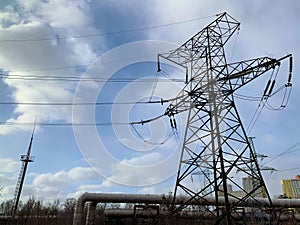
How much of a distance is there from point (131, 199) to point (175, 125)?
22.2ft

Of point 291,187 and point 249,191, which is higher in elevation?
point 291,187

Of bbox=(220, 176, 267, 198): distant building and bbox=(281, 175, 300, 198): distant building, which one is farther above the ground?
bbox=(281, 175, 300, 198): distant building

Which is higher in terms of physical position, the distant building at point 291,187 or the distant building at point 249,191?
the distant building at point 291,187

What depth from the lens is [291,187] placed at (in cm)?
3625

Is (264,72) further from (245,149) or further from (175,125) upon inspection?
(175,125)

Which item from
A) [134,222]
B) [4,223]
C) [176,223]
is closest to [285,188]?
[134,222]

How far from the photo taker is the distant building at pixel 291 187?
34.7 meters

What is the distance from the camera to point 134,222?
1705cm

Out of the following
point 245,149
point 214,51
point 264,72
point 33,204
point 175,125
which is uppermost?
point 214,51

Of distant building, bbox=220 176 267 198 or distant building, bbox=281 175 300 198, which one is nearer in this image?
distant building, bbox=220 176 267 198

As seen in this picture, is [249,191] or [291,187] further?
[291,187]

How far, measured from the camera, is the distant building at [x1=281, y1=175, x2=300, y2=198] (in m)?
34.7

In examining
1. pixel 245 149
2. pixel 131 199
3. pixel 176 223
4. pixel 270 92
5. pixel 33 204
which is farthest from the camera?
pixel 33 204

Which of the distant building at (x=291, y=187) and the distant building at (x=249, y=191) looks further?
the distant building at (x=291, y=187)
